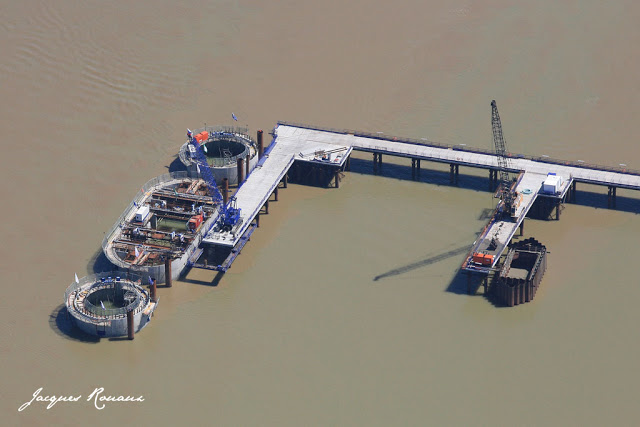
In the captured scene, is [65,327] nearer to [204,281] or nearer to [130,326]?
[130,326]

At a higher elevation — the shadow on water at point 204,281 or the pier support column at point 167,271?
the pier support column at point 167,271

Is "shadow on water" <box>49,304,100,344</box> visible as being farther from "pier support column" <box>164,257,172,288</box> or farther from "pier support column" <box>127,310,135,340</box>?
"pier support column" <box>164,257,172,288</box>

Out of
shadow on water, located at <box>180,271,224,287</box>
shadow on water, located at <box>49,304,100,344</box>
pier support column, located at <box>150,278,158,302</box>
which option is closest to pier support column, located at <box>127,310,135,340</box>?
shadow on water, located at <box>49,304,100,344</box>

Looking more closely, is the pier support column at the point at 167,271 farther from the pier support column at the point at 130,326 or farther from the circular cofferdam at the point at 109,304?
the pier support column at the point at 130,326
